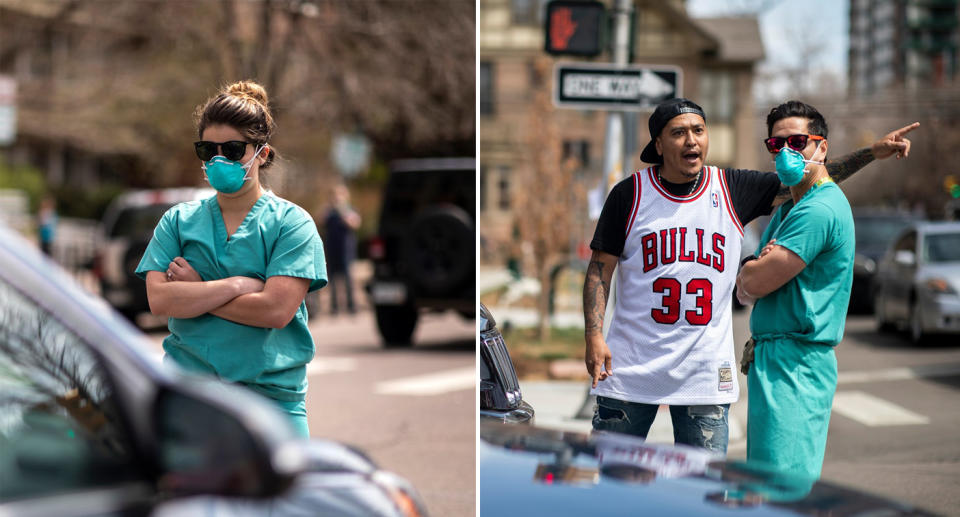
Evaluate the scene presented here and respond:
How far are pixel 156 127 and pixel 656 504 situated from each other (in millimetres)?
35061

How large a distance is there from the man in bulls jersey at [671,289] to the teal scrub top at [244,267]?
116cm

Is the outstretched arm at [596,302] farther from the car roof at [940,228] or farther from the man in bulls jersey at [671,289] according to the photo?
the car roof at [940,228]

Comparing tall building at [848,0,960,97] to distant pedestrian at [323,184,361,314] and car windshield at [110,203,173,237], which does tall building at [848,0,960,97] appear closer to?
distant pedestrian at [323,184,361,314]

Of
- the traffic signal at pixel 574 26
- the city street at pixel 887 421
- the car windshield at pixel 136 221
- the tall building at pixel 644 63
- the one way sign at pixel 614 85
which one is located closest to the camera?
the city street at pixel 887 421

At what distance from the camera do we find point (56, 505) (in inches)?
70.8

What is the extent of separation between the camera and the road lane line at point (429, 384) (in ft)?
38.8

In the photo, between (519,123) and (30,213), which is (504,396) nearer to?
(30,213)

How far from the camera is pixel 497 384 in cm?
441

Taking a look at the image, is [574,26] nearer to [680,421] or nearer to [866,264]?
[680,421]

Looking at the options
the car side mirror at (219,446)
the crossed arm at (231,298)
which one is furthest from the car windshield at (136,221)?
the car side mirror at (219,446)

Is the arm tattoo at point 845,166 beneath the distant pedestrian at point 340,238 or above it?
above

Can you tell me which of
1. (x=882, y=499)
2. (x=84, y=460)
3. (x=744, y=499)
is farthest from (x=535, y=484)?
(x=84, y=460)

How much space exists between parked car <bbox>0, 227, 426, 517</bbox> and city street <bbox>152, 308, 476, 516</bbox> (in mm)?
4772

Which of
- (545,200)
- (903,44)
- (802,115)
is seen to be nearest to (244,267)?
(802,115)
